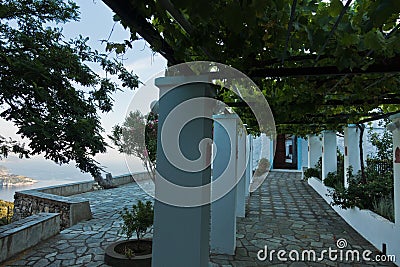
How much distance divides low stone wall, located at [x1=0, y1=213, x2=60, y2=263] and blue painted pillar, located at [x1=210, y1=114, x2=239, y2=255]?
281cm

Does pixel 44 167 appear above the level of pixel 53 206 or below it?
above

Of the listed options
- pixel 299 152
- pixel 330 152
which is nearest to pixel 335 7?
pixel 330 152

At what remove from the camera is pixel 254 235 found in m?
5.10

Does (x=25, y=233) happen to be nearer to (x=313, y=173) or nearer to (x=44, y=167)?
(x=44, y=167)

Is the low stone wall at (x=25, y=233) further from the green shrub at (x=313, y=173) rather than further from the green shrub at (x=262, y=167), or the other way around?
the green shrub at (x=262, y=167)

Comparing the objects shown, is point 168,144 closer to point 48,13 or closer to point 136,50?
point 136,50

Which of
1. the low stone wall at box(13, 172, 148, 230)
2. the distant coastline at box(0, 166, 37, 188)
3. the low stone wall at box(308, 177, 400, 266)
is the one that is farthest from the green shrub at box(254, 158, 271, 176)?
the distant coastline at box(0, 166, 37, 188)

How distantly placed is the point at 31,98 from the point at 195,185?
3.30 meters

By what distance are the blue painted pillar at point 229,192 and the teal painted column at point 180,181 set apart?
218cm

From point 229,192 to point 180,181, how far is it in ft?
7.97

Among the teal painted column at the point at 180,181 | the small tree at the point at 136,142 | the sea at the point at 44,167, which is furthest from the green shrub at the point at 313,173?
the teal painted column at the point at 180,181

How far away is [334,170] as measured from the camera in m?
8.95

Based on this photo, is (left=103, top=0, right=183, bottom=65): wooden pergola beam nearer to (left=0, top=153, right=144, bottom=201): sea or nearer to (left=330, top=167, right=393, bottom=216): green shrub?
(left=0, top=153, right=144, bottom=201): sea

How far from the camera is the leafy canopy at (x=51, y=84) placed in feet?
12.5
